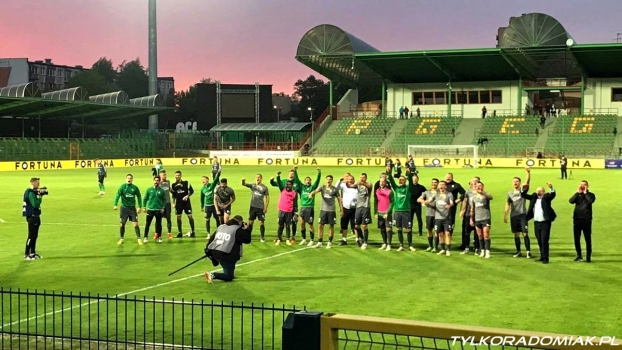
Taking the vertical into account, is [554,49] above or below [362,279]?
above

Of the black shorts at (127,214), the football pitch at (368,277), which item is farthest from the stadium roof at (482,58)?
the black shorts at (127,214)

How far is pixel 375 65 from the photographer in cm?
8156

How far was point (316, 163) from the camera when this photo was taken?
7594cm

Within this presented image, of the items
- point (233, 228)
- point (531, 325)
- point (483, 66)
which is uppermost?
point (483, 66)

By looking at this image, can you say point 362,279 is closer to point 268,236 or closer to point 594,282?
point 594,282

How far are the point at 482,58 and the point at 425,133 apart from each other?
985 centimetres

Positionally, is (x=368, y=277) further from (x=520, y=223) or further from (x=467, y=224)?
(x=520, y=223)

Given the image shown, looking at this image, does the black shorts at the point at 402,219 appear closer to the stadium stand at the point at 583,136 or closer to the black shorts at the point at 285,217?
the black shorts at the point at 285,217

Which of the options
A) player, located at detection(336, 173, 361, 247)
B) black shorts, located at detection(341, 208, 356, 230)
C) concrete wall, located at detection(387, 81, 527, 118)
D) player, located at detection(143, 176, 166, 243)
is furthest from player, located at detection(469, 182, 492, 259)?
concrete wall, located at detection(387, 81, 527, 118)

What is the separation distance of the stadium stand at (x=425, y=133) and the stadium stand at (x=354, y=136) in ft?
7.63

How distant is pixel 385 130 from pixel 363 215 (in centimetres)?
6309

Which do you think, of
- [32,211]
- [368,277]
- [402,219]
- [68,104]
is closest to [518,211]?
[402,219]

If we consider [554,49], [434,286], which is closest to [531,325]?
[434,286]

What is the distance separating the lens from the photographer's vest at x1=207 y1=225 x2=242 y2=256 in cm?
1476
